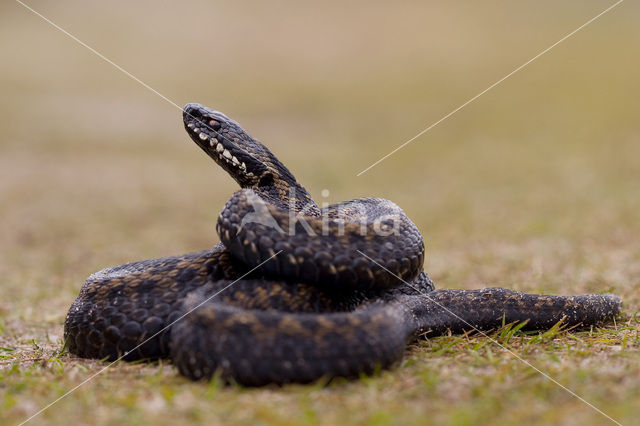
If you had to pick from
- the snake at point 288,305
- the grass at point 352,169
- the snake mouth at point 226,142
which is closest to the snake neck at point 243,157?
the snake mouth at point 226,142

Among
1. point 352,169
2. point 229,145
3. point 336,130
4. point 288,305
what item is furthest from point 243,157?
point 336,130

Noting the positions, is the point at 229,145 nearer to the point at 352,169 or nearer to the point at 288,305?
the point at 288,305

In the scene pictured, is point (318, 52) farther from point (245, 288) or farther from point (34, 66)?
point (245, 288)

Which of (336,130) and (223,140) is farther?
(336,130)

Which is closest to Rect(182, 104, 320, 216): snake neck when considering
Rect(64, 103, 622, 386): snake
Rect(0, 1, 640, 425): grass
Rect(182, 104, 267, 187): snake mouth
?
Rect(182, 104, 267, 187): snake mouth

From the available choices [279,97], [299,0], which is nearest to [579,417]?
[279,97]

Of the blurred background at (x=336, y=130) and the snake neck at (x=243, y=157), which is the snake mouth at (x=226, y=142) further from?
the blurred background at (x=336, y=130)

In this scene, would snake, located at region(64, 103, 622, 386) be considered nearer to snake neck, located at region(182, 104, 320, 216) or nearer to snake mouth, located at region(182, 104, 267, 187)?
snake neck, located at region(182, 104, 320, 216)
